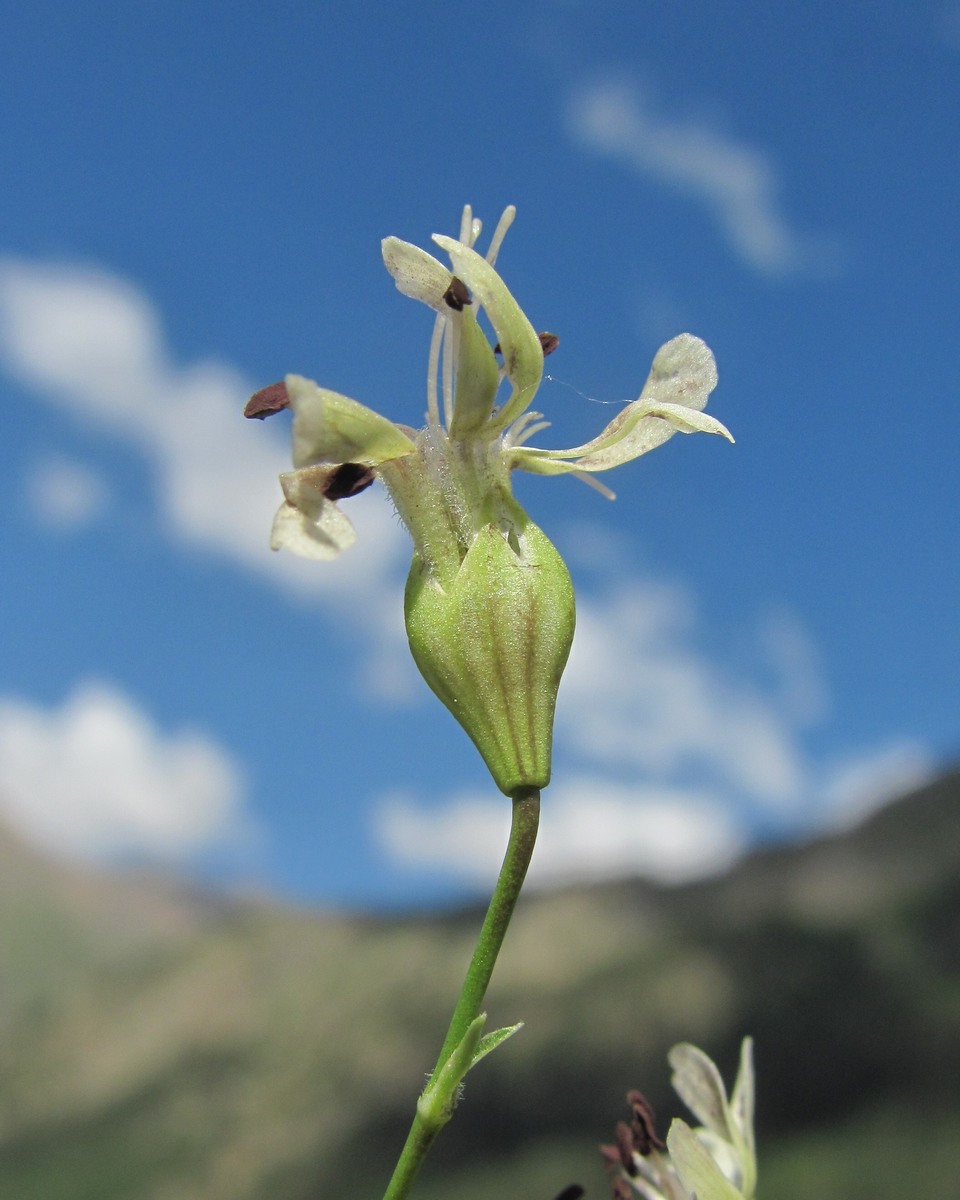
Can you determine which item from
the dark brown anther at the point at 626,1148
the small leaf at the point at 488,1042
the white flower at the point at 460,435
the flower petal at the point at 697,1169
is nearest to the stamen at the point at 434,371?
the white flower at the point at 460,435

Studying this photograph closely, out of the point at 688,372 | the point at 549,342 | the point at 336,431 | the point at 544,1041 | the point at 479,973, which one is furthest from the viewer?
the point at 544,1041

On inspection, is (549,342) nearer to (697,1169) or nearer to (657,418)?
(657,418)

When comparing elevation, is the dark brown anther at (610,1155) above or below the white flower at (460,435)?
below

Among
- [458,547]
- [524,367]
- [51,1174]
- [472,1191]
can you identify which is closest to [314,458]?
[458,547]

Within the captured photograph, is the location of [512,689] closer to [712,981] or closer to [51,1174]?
[712,981]

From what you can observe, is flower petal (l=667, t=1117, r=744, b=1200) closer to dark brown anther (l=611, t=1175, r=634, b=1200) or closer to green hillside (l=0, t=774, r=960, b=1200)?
dark brown anther (l=611, t=1175, r=634, b=1200)

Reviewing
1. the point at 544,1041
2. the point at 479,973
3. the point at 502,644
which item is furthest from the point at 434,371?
the point at 544,1041

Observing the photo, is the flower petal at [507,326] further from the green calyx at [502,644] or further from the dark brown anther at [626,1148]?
the dark brown anther at [626,1148]
